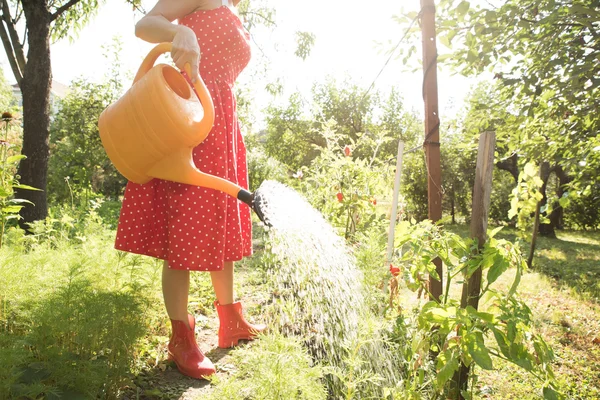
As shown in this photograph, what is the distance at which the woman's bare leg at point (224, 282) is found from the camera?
1806mm

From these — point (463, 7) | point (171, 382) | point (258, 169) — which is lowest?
point (171, 382)

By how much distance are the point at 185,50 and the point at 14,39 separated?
4152mm

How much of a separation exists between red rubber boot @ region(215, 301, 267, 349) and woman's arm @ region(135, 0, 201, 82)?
3.28 ft

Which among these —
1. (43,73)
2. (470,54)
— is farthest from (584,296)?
(43,73)

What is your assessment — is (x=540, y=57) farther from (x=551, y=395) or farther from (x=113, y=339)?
(x=113, y=339)

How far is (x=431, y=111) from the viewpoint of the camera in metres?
1.78

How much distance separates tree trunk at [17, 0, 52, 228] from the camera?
3.53m

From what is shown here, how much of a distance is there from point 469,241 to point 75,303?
4.57ft

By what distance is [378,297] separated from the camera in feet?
6.31

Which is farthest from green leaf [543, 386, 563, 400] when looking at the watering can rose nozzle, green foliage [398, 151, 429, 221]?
green foliage [398, 151, 429, 221]

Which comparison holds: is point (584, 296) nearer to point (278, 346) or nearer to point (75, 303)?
point (278, 346)

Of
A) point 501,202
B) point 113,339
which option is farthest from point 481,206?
point 501,202

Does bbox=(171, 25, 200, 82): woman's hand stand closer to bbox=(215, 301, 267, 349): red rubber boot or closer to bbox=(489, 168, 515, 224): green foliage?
bbox=(215, 301, 267, 349): red rubber boot

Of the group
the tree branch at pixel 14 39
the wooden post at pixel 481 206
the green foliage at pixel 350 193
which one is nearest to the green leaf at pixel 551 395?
the wooden post at pixel 481 206
